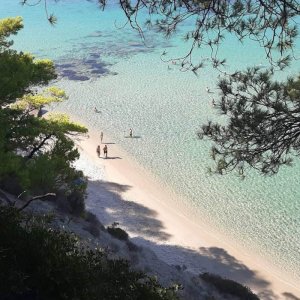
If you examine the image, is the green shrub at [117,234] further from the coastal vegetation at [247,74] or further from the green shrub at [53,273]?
the green shrub at [53,273]

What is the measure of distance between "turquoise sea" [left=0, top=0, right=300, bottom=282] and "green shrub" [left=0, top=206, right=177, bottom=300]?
5605mm

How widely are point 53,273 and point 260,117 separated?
4846mm

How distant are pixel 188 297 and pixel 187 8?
25.4ft

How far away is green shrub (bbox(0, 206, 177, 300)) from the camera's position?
560 cm

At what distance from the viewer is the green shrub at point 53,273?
18.4 ft

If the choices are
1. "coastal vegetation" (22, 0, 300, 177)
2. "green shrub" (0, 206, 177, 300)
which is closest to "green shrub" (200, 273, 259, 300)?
"coastal vegetation" (22, 0, 300, 177)

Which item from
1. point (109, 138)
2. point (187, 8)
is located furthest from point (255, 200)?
point (187, 8)

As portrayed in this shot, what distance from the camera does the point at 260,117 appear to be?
843cm

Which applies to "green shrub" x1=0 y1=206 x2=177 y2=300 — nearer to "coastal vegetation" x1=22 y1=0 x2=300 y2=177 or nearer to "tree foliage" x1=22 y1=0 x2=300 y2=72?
"coastal vegetation" x1=22 y1=0 x2=300 y2=177

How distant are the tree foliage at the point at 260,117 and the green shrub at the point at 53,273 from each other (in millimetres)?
3705

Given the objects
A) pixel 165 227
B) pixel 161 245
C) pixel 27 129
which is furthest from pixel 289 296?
pixel 27 129

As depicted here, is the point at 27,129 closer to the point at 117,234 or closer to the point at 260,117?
the point at 117,234

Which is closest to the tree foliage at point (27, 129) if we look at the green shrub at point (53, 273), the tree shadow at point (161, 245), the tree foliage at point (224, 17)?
the tree foliage at point (224, 17)

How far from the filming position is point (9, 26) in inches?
508
